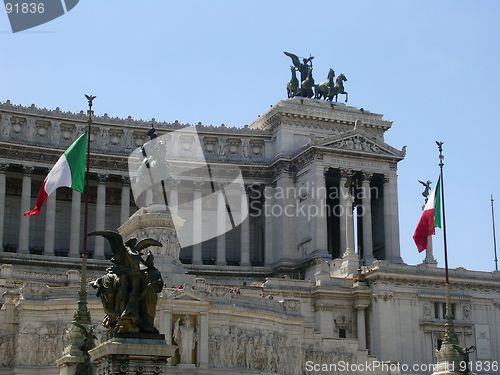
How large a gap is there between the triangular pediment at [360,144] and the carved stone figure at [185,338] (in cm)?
3660

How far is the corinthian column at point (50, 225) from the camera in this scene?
81438 mm

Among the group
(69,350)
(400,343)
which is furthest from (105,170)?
(69,350)

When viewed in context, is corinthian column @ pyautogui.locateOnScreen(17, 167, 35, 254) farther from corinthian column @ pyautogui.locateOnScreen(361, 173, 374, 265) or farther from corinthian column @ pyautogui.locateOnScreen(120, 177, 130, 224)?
corinthian column @ pyautogui.locateOnScreen(361, 173, 374, 265)

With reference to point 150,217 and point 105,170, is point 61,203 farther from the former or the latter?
point 150,217

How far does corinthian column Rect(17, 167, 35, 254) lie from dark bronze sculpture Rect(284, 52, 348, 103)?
27004 millimetres

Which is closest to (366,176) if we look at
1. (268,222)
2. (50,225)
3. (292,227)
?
(292,227)

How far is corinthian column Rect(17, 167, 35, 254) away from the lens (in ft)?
266

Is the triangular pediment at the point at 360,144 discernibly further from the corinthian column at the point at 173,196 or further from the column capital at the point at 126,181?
the column capital at the point at 126,181

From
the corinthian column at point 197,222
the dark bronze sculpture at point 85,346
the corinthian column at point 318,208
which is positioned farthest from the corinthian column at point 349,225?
the dark bronze sculpture at point 85,346

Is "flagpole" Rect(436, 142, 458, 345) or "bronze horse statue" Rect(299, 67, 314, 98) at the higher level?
"bronze horse statue" Rect(299, 67, 314, 98)

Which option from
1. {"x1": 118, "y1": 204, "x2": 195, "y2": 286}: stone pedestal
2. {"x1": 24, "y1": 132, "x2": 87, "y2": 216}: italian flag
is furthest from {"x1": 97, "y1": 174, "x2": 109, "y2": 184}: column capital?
{"x1": 24, "y1": 132, "x2": 87, "y2": 216}: italian flag

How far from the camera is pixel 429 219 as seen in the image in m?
51.4

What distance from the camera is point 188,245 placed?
88.9 meters

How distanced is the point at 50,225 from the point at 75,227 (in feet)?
7.10
